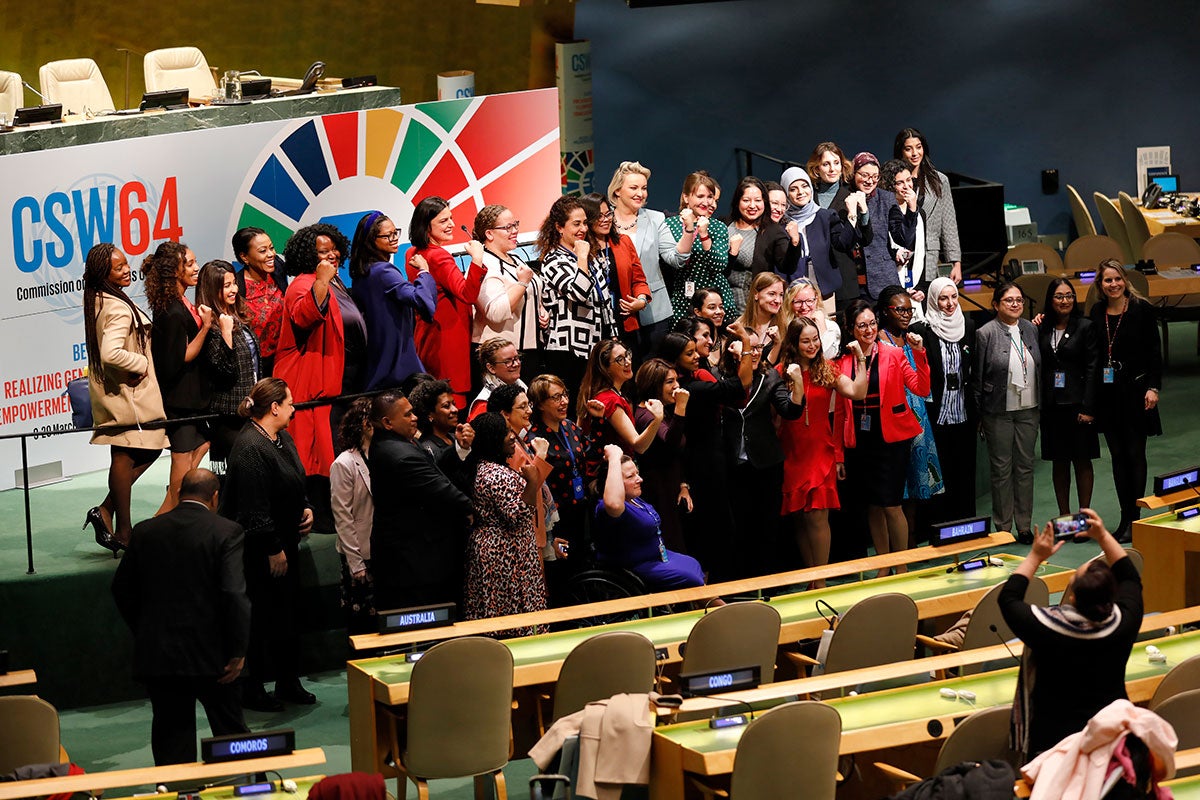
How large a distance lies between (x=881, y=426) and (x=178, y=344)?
137 inches

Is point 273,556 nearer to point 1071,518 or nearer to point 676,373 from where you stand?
point 676,373

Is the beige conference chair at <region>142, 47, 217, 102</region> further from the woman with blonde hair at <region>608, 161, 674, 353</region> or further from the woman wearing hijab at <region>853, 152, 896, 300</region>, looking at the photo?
the woman wearing hijab at <region>853, 152, 896, 300</region>

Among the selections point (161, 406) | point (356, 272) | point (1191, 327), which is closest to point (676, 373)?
point (356, 272)

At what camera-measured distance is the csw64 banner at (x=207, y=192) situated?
9227 mm

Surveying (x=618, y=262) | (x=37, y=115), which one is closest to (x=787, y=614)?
(x=618, y=262)

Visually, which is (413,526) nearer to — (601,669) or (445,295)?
(601,669)

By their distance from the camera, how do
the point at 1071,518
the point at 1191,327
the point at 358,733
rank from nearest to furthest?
the point at 1071,518 → the point at 358,733 → the point at 1191,327

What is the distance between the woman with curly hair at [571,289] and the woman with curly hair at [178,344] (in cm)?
173

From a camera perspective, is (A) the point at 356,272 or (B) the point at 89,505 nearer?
(A) the point at 356,272

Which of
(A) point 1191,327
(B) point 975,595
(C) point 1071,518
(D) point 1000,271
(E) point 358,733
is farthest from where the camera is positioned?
(A) point 1191,327

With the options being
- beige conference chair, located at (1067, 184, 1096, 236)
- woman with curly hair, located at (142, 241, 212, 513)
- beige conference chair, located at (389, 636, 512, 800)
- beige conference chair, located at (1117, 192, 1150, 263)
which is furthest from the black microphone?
beige conference chair, located at (1067, 184, 1096, 236)

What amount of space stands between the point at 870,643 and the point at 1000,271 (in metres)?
6.86

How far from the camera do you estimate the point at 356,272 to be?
8.25m

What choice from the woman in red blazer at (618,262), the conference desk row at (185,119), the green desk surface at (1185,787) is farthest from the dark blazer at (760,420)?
the conference desk row at (185,119)
